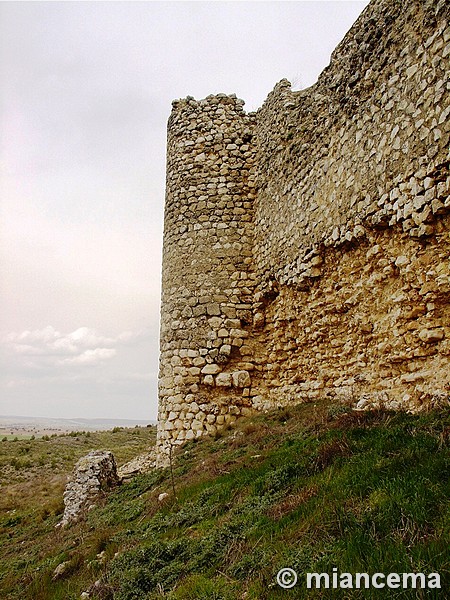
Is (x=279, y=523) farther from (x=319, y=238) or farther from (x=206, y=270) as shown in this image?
(x=206, y=270)

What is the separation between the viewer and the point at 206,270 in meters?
11.3

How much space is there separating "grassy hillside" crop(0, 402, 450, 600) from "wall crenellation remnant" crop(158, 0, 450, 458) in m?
1.29

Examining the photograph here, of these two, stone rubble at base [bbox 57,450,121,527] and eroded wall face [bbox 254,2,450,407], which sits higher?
eroded wall face [bbox 254,2,450,407]

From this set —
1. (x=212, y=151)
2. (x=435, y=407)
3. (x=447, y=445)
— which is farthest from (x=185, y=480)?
(x=212, y=151)

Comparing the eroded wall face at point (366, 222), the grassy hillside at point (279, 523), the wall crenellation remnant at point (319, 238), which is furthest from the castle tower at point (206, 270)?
the grassy hillside at point (279, 523)

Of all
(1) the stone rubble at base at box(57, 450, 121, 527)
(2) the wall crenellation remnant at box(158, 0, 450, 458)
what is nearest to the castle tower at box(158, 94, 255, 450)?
(2) the wall crenellation remnant at box(158, 0, 450, 458)

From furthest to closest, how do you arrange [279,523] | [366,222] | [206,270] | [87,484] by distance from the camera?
[206,270], [87,484], [366,222], [279,523]

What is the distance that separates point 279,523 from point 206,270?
7.71 meters

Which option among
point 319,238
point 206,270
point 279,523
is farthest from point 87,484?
point 279,523

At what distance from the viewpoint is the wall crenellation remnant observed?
5.96 m

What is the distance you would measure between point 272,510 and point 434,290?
10.3 ft

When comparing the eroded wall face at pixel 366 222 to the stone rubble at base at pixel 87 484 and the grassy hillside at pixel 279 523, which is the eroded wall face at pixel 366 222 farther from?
the stone rubble at base at pixel 87 484

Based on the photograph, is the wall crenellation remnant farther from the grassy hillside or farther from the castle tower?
the grassy hillside

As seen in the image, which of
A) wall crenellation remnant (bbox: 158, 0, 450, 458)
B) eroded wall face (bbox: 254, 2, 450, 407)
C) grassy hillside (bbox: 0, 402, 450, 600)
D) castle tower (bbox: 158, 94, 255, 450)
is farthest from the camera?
castle tower (bbox: 158, 94, 255, 450)
